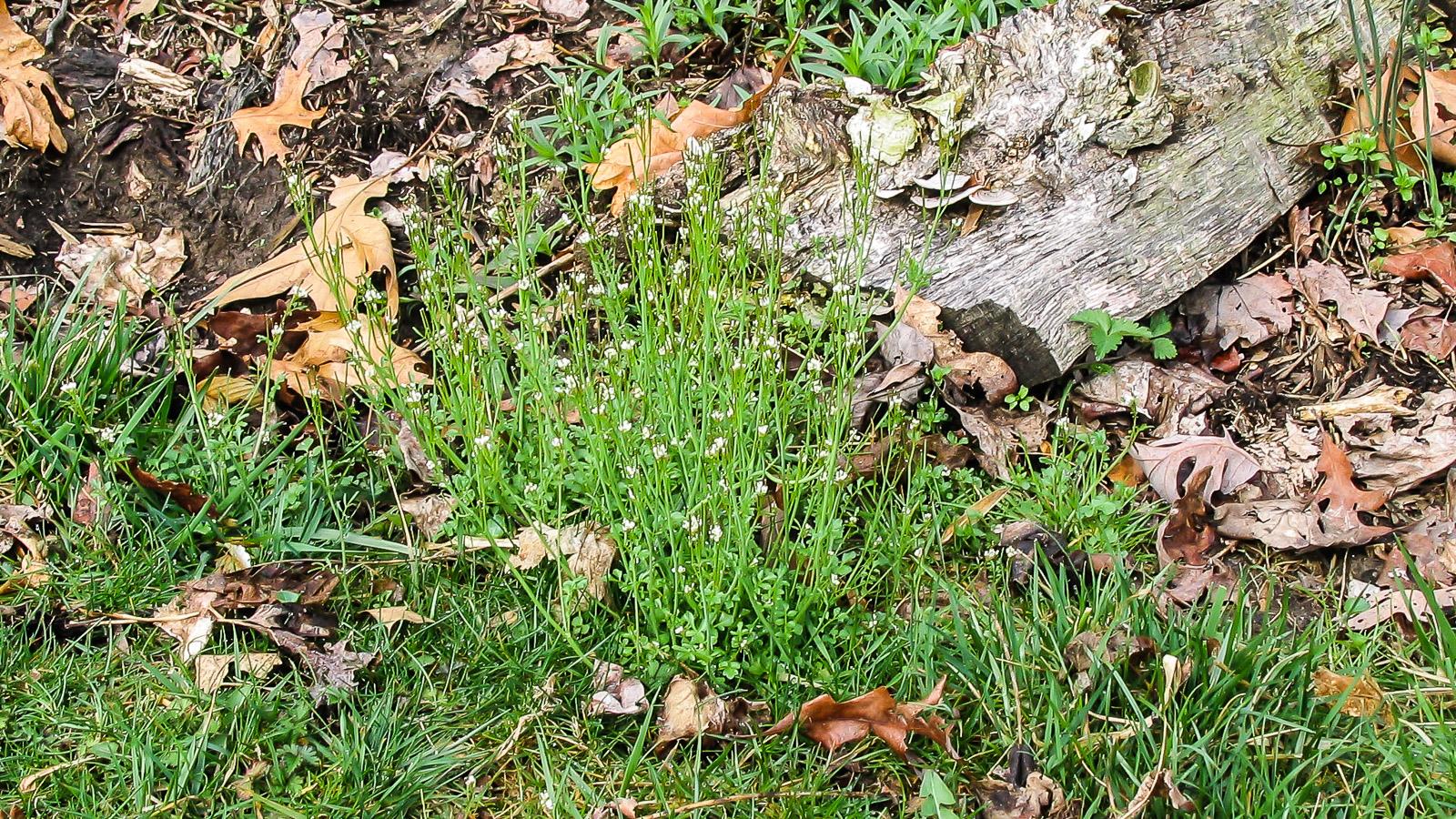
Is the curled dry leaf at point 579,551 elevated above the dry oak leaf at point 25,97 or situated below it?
below

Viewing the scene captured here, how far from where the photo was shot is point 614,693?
7.88 feet

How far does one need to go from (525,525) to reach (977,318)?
1.32m

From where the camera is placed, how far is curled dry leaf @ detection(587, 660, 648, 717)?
2367 millimetres

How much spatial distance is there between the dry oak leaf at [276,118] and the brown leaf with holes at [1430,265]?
11.1ft

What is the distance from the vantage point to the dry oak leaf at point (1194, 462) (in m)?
2.87

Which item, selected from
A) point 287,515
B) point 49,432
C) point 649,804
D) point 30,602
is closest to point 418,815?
point 649,804

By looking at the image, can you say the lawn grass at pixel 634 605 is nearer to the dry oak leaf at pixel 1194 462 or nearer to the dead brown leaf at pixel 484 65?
the dry oak leaf at pixel 1194 462

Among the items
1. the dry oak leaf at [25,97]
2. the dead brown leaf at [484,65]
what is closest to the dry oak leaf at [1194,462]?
the dead brown leaf at [484,65]

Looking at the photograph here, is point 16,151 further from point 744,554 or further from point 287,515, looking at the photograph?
point 744,554

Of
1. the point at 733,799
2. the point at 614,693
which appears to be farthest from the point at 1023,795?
the point at 614,693

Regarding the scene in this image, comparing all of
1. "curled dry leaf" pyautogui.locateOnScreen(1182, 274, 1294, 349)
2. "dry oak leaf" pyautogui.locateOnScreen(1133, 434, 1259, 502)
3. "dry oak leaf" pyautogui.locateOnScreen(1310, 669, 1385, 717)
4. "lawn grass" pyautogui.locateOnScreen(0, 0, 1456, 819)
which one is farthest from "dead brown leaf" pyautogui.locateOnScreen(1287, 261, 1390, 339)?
"dry oak leaf" pyautogui.locateOnScreen(1310, 669, 1385, 717)

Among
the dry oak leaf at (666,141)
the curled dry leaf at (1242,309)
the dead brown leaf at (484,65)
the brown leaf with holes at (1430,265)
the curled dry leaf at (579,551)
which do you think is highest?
the dead brown leaf at (484,65)

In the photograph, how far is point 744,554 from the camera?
2342mm

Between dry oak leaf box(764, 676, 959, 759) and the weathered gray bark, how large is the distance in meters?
1.19
